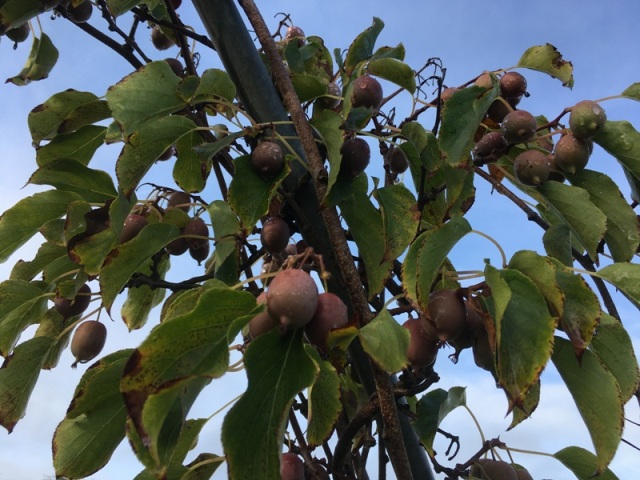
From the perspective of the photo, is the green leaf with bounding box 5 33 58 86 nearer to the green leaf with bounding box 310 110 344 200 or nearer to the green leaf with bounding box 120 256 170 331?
the green leaf with bounding box 120 256 170 331

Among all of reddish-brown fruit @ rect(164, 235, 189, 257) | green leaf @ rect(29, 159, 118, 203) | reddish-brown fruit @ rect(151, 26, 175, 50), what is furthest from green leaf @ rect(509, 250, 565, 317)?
reddish-brown fruit @ rect(151, 26, 175, 50)

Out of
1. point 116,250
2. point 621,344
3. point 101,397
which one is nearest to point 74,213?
point 116,250

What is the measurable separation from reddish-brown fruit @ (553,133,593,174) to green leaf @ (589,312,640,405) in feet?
0.99

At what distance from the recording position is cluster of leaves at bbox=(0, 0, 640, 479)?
0.76 metres

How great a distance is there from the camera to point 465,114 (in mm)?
999

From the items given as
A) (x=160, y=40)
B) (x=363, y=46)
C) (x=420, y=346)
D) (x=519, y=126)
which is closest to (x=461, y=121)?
(x=519, y=126)

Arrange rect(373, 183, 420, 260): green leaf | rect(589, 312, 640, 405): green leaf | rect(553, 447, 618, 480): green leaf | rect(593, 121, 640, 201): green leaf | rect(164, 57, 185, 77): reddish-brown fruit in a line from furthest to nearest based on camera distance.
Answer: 1. rect(164, 57, 185, 77): reddish-brown fruit
2. rect(553, 447, 618, 480): green leaf
3. rect(593, 121, 640, 201): green leaf
4. rect(373, 183, 420, 260): green leaf
5. rect(589, 312, 640, 405): green leaf

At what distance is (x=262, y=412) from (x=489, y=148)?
641mm

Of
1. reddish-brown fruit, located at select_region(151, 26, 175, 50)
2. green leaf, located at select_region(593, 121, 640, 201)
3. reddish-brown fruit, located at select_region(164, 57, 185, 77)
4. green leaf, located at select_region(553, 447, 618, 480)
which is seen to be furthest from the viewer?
reddish-brown fruit, located at select_region(151, 26, 175, 50)

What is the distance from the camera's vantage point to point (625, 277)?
957mm

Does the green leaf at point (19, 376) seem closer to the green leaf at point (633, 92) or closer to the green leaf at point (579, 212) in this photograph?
the green leaf at point (579, 212)

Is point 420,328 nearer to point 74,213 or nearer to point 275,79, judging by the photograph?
point 275,79

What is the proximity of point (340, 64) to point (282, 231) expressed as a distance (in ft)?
1.55

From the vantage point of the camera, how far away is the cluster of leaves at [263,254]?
76cm
